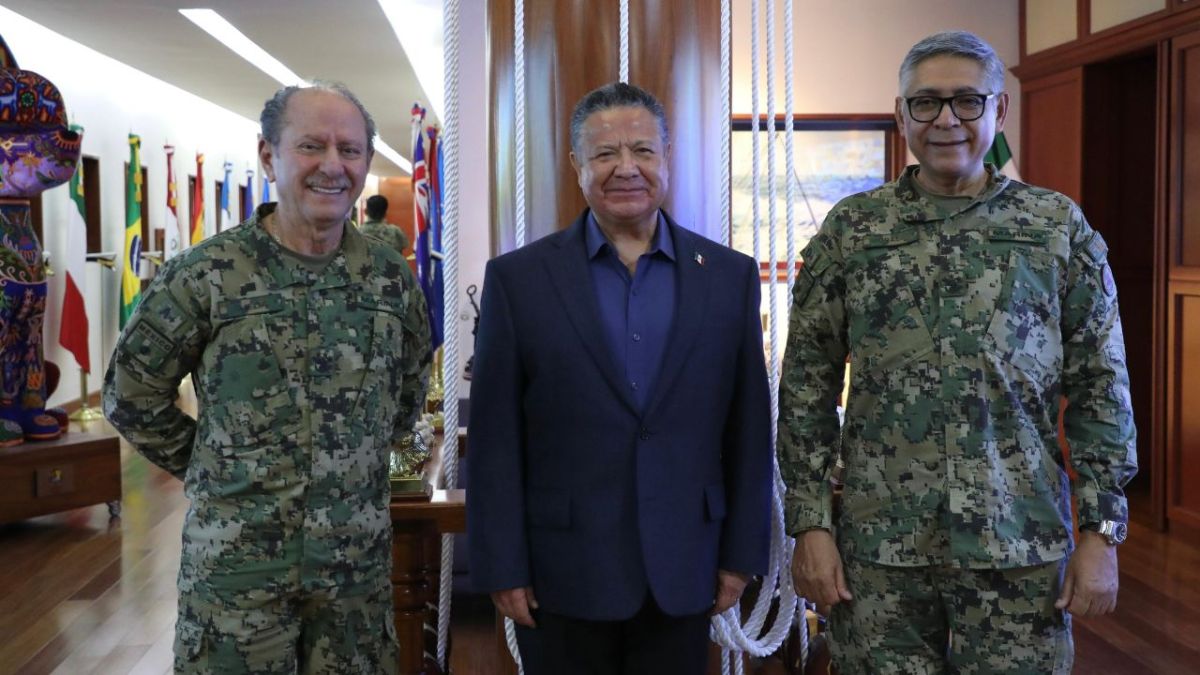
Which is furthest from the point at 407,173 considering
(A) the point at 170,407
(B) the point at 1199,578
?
(A) the point at 170,407

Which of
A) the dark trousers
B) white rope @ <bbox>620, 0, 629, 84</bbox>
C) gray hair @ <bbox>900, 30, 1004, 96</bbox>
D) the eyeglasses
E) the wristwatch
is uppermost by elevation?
white rope @ <bbox>620, 0, 629, 84</bbox>

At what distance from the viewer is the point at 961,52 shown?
1.75 metres

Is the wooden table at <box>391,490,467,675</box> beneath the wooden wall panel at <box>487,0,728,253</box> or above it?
beneath

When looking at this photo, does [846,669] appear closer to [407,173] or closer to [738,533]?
[738,533]

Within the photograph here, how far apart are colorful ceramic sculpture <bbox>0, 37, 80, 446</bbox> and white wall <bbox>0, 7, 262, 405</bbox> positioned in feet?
12.3

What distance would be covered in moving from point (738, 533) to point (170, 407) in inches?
37.7

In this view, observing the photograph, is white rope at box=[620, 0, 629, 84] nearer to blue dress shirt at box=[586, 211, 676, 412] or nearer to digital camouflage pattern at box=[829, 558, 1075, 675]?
blue dress shirt at box=[586, 211, 676, 412]

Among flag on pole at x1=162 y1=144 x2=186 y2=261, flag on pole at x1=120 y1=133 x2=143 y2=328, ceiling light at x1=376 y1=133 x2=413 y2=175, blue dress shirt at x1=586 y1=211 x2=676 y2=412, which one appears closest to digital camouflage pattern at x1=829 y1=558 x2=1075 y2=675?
blue dress shirt at x1=586 y1=211 x2=676 y2=412

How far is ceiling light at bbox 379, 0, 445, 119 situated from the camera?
863 cm

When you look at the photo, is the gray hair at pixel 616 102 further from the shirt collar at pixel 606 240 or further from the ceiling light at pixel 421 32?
the ceiling light at pixel 421 32

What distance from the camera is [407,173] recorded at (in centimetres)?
2969

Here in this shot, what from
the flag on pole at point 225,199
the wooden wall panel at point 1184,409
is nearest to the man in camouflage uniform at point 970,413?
the wooden wall panel at point 1184,409

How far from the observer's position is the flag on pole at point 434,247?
6258mm

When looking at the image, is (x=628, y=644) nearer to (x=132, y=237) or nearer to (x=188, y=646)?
(x=188, y=646)
